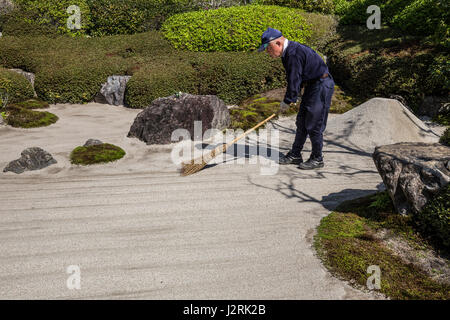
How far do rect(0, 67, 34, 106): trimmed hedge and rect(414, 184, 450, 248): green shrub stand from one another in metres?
9.67

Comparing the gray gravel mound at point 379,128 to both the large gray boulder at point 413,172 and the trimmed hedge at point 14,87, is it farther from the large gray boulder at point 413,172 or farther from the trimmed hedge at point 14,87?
the trimmed hedge at point 14,87

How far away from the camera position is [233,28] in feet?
37.2

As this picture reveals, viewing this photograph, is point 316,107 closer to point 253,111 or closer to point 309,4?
point 253,111

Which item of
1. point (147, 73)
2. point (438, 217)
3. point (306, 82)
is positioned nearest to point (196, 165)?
point (306, 82)

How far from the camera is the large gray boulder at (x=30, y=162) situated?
18.4 ft

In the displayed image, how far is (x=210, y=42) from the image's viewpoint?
38.0 feet

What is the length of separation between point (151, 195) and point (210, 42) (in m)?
8.16

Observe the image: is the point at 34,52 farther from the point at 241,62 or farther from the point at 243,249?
the point at 243,249

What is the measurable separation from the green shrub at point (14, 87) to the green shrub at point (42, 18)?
3722 mm

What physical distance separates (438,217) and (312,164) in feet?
8.49

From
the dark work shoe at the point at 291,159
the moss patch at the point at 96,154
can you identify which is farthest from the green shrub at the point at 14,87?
the dark work shoe at the point at 291,159
